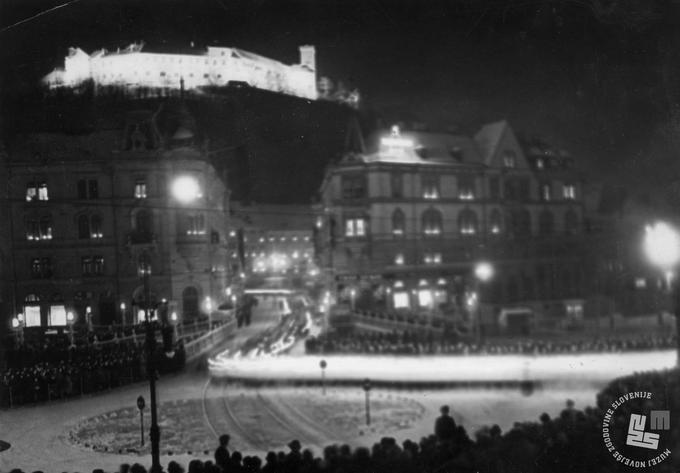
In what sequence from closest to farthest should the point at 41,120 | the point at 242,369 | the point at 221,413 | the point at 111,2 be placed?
the point at 111,2 < the point at 41,120 < the point at 221,413 < the point at 242,369

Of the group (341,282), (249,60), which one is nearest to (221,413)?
(249,60)

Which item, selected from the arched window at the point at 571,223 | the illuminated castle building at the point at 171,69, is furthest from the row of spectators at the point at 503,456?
the arched window at the point at 571,223

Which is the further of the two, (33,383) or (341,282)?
(341,282)

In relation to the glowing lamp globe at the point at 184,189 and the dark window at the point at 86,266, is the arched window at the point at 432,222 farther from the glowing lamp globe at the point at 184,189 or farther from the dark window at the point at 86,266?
the dark window at the point at 86,266

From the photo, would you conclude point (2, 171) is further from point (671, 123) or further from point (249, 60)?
point (671, 123)

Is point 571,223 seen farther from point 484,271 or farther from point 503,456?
point 503,456

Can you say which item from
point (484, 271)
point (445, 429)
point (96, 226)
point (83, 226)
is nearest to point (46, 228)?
point (83, 226)
